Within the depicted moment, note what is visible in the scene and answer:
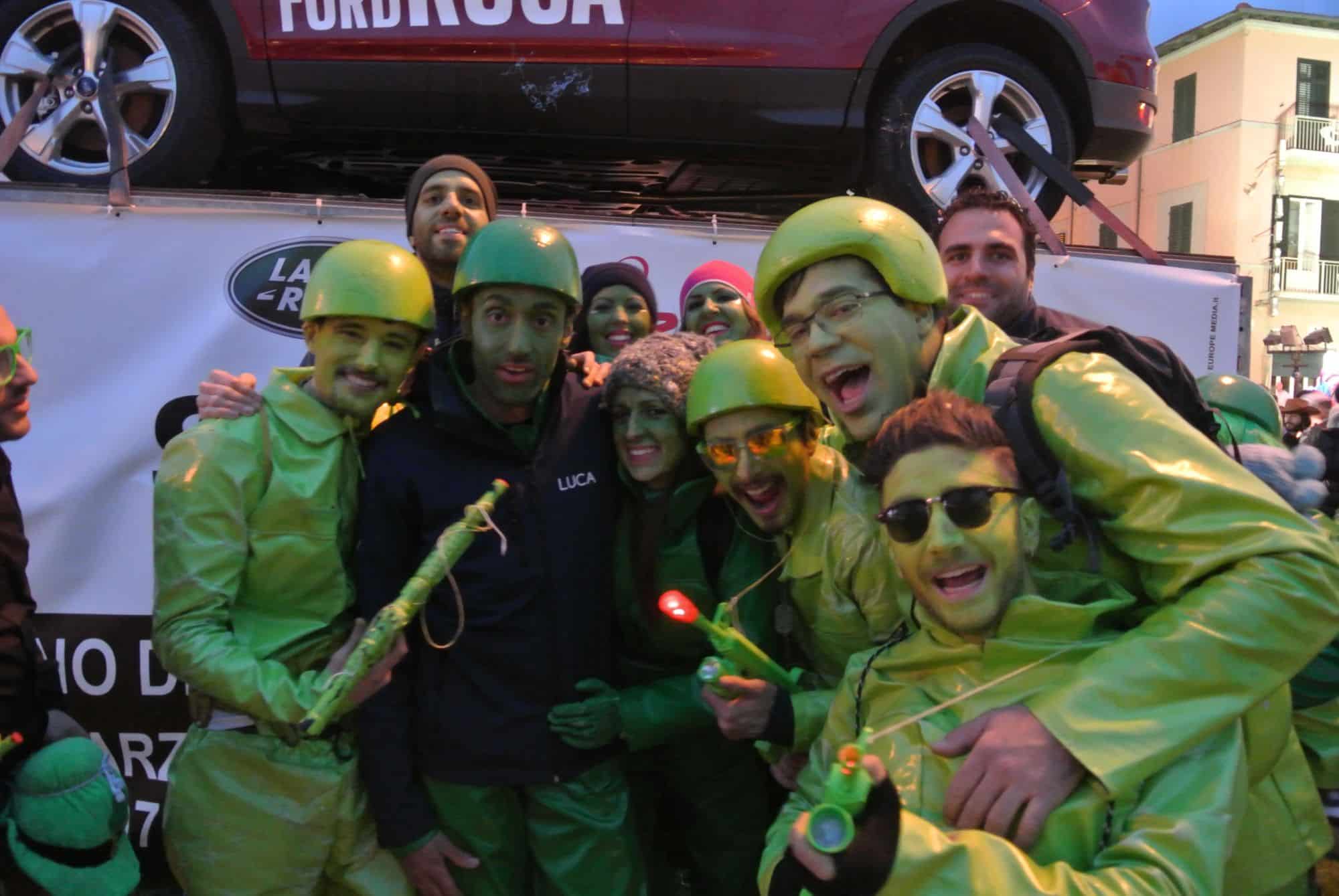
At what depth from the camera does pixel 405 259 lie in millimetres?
2480

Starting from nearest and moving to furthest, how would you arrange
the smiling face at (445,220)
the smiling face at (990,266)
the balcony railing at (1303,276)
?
the smiling face at (990,266) → the smiling face at (445,220) → the balcony railing at (1303,276)

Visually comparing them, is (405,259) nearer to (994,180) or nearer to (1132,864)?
(1132,864)

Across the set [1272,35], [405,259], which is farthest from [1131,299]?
[1272,35]

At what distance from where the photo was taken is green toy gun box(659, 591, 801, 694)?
188cm

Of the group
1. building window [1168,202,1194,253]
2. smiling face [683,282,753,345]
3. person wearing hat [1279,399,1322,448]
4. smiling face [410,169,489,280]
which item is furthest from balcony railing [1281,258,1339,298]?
smiling face [410,169,489,280]

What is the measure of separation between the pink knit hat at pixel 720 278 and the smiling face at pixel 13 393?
2080 millimetres

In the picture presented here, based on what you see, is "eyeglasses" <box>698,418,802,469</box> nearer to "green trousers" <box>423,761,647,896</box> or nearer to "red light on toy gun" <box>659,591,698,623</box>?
"red light on toy gun" <box>659,591,698,623</box>

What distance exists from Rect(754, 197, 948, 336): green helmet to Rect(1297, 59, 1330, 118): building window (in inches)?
1087

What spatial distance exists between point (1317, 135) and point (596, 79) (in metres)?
26.1

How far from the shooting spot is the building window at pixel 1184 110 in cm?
2480

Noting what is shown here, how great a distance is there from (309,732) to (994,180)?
12.4ft

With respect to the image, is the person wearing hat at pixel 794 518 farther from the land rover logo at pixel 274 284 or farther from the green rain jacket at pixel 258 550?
the land rover logo at pixel 274 284

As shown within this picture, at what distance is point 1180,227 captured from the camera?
80.7ft

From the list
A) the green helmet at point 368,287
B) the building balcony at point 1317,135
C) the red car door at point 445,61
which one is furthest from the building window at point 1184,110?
the green helmet at point 368,287
